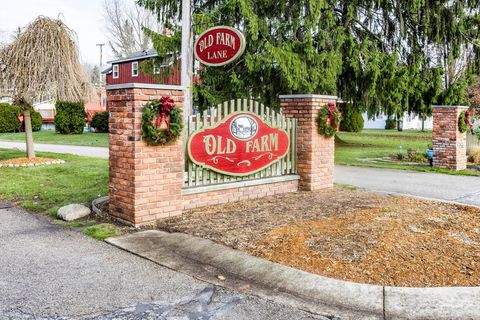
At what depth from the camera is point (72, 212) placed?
6.58m

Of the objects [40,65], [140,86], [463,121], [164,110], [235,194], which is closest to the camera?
[140,86]

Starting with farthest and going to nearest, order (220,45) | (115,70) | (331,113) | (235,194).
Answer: (115,70) → (331,113) → (220,45) → (235,194)

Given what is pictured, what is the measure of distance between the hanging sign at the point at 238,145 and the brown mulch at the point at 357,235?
25.9 inches

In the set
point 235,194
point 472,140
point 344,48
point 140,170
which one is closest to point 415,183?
point 235,194

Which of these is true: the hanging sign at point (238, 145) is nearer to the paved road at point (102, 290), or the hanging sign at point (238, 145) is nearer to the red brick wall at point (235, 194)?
the red brick wall at point (235, 194)

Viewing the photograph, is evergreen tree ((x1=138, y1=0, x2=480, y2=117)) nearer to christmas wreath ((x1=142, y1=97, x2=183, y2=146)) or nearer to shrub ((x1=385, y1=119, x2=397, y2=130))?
christmas wreath ((x1=142, y1=97, x2=183, y2=146))

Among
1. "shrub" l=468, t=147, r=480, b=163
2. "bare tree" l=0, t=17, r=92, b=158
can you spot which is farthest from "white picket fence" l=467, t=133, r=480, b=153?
"bare tree" l=0, t=17, r=92, b=158

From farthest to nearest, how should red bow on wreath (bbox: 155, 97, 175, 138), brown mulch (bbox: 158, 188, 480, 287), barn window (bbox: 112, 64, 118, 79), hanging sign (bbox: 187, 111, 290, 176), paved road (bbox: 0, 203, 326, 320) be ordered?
barn window (bbox: 112, 64, 118, 79) < hanging sign (bbox: 187, 111, 290, 176) < red bow on wreath (bbox: 155, 97, 175, 138) < brown mulch (bbox: 158, 188, 480, 287) < paved road (bbox: 0, 203, 326, 320)

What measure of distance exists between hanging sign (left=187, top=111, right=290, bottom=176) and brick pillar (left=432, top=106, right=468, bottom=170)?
6844 millimetres

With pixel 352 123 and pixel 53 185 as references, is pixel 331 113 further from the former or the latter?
pixel 352 123

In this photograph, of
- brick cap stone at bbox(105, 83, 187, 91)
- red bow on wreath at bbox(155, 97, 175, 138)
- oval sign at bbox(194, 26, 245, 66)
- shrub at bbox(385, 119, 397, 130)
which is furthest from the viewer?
shrub at bbox(385, 119, 397, 130)

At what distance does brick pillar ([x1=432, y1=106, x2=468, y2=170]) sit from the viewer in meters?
13.0

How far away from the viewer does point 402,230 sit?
5.61 meters

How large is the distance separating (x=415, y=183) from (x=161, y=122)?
687 cm
